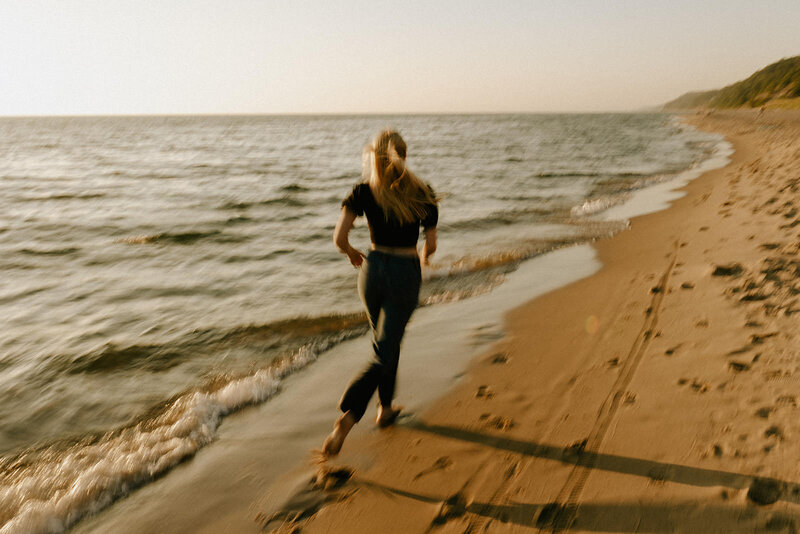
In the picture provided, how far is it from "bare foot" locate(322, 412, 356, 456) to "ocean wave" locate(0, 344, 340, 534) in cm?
113

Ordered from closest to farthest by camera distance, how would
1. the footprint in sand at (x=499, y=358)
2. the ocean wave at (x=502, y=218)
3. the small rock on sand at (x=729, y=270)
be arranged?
1. the footprint in sand at (x=499, y=358)
2. the small rock on sand at (x=729, y=270)
3. the ocean wave at (x=502, y=218)

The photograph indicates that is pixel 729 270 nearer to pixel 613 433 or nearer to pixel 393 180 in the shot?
pixel 613 433

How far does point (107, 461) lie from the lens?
12.1 ft

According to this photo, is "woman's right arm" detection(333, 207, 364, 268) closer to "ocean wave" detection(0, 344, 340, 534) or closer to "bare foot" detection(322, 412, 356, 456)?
"bare foot" detection(322, 412, 356, 456)

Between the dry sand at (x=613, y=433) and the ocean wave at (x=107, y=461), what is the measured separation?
4.12 ft

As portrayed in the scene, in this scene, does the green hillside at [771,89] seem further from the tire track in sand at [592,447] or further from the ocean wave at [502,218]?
the tire track in sand at [592,447]

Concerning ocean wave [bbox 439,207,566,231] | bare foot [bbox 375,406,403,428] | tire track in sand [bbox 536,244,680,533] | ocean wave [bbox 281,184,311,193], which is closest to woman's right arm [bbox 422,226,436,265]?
bare foot [bbox 375,406,403,428]

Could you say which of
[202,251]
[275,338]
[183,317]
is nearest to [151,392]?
[275,338]

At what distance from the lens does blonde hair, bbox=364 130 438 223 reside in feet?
10.0

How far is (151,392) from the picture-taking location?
16.0 feet

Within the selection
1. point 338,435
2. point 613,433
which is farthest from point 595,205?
point 338,435

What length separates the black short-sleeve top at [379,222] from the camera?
3113mm

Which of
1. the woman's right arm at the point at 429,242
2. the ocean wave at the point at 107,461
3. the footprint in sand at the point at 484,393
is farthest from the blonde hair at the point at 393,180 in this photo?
the ocean wave at the point at 107,461

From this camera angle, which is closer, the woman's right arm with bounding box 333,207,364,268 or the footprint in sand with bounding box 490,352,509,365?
the woman's right arm with bounding box 333,207,364,268
